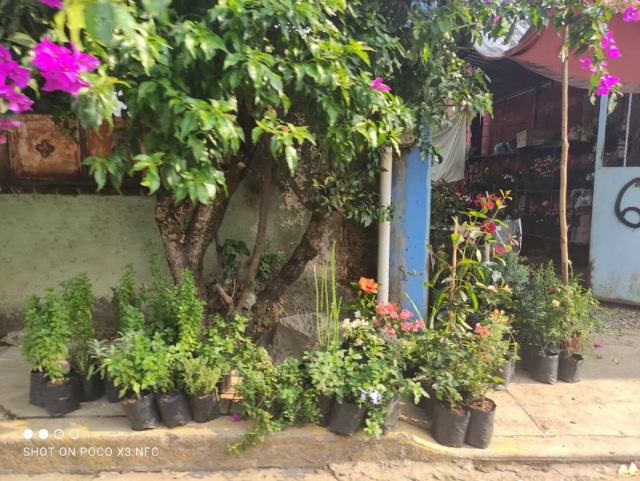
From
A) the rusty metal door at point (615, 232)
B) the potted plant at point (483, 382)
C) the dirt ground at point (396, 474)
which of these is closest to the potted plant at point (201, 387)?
the dirt ground at point (396, 474)

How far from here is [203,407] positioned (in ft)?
8.93

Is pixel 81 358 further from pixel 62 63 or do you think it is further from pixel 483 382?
pixel 483 382

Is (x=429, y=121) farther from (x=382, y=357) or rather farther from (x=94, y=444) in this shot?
(x=94, y=444)

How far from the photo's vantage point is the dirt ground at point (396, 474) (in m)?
2.57

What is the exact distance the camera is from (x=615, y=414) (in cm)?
314

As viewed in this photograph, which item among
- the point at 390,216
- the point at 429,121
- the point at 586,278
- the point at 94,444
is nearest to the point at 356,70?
the point at 429,121

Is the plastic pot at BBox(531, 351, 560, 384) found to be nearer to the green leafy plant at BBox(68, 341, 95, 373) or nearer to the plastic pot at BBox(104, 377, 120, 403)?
the plastic pot at BBox(104, 377, 120, 403)

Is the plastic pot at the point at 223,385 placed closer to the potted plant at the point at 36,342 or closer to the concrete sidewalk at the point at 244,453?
the concrete sidewalk at the point at 244,453

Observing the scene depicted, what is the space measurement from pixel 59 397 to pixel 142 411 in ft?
1.98

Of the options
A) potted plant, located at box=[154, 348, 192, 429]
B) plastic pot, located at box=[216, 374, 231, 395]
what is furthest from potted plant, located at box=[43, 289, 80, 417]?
plastic pot, located at box=[216, 374, 231, 395]

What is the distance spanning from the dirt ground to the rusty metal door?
10.8ft

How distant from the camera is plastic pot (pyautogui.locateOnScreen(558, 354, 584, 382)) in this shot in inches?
140

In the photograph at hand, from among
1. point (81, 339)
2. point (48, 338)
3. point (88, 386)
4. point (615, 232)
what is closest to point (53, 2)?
point (48, 338)

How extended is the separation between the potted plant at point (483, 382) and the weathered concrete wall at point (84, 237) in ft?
6.90
